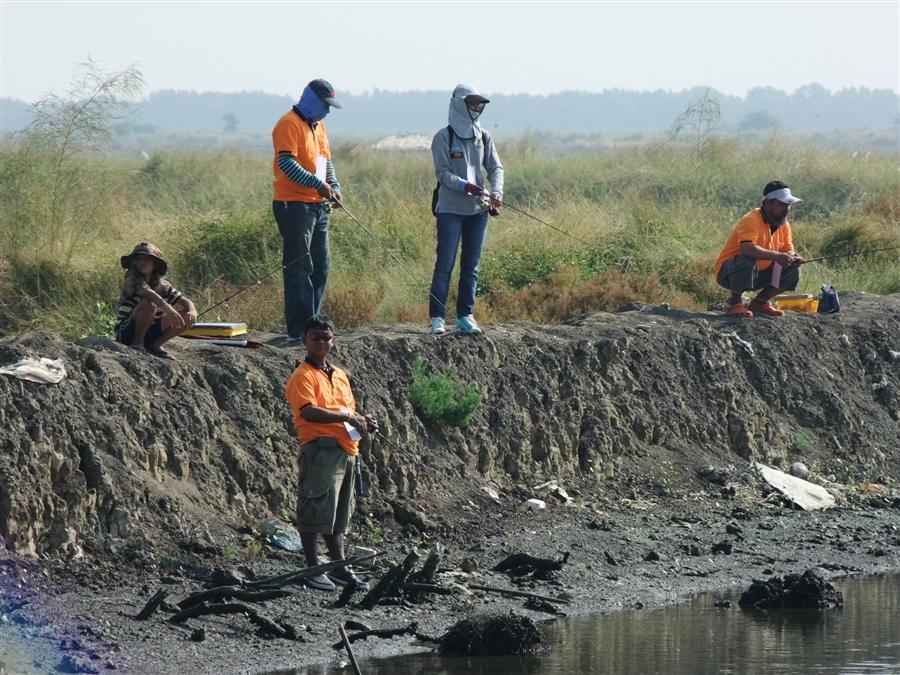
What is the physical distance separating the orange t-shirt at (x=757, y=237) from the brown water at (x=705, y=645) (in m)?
4.34

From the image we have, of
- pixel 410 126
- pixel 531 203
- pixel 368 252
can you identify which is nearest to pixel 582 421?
pixel 368 252

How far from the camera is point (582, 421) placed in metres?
13.4

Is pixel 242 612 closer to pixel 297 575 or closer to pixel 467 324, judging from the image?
pixel 297 575

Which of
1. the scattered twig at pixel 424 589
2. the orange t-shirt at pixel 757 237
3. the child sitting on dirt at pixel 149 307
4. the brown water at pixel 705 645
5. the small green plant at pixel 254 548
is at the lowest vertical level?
the brown water at pixel 705 645

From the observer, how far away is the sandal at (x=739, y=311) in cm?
1537

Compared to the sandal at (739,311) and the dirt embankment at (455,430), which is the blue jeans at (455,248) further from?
the sandal at (739,311)

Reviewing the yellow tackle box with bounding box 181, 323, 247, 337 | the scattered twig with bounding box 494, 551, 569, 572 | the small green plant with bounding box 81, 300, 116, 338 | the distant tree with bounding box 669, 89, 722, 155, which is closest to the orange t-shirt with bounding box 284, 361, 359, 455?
the scattered twig with bounding box 494, 551, 569, 572

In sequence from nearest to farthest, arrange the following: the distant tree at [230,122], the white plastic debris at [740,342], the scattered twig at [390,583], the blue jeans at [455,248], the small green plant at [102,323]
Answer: the scattered twig at [390,583] → the blue jeans at [455,248] → the small green plant at [102,323] → the white plastic debris at [740,342] → the distant tree at [230,122]

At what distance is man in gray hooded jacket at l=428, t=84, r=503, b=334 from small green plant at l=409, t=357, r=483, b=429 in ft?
2.48

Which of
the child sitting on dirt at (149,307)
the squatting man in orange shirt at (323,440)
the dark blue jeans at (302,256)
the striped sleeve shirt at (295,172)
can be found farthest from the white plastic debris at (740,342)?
the squatting man in orange shirt at (323,440)

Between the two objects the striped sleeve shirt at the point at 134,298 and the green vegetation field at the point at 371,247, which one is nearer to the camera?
the striped sleeve shirt at the point at 134,298

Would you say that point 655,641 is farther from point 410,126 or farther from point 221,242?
point 410,126

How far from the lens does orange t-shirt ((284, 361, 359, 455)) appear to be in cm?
951

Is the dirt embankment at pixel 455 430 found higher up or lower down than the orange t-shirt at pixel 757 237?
lower down
